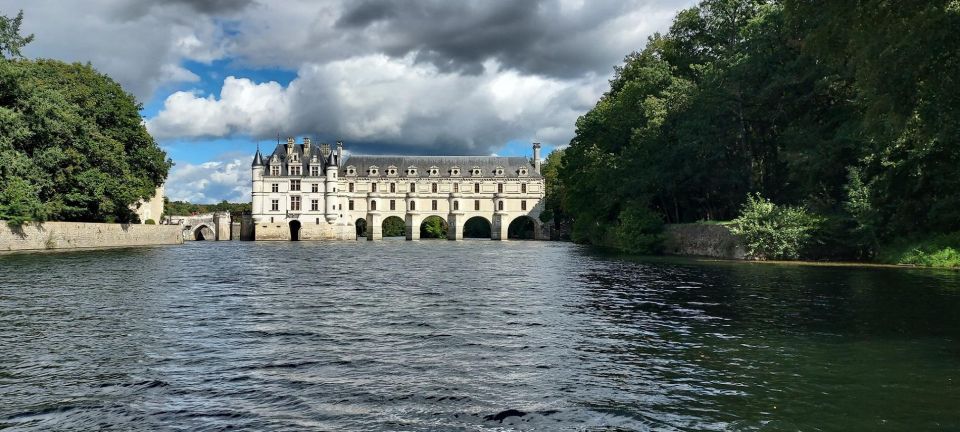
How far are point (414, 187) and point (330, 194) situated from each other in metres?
13.6

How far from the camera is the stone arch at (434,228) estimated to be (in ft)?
344

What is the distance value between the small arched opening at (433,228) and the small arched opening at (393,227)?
387 inches

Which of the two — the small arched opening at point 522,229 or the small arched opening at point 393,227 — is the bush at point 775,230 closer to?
the small arched opening at point 522,229

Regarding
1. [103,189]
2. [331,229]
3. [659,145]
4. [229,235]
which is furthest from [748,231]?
[229,235]

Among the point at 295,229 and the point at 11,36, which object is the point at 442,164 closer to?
the point at 295,229

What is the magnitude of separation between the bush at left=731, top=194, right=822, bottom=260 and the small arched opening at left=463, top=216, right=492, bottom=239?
253ft

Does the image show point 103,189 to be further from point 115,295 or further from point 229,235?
point 229,235

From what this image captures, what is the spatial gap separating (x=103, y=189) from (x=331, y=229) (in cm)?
4167

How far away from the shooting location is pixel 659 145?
46.0m

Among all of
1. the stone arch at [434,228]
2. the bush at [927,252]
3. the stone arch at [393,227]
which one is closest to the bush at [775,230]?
the bush at [927,252]

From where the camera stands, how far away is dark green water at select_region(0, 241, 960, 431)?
7.36 m

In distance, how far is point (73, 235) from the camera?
4788 centimetres

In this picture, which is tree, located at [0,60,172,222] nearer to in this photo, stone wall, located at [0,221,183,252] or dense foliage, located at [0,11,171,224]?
dense foliage, located at [0,11,171,224]

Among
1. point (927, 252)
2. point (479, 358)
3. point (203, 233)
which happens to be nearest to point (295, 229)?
point (203, 233)
